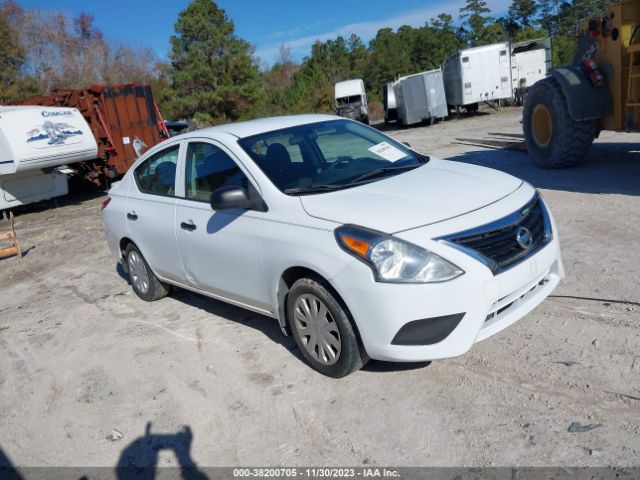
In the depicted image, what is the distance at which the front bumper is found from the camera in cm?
319

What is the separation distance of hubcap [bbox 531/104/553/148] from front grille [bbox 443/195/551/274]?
20.9 ft

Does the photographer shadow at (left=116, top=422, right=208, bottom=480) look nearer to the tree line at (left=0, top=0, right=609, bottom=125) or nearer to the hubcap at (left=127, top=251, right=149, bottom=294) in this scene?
the hubcap at (left=127, top=251, right=149, bottom=294)

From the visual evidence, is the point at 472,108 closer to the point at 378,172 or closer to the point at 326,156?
the point at 326,156

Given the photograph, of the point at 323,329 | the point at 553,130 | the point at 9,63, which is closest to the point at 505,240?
the point at 323,329

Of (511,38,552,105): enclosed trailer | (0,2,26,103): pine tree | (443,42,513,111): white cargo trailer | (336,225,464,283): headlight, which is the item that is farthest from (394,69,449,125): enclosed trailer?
(336,225,464,283): headlight

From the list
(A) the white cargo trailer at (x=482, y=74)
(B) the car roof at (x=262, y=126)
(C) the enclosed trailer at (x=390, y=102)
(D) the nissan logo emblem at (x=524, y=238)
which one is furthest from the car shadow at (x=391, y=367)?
(C) the enclosed trailer at (x=390, y=102)

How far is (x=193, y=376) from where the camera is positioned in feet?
13.9

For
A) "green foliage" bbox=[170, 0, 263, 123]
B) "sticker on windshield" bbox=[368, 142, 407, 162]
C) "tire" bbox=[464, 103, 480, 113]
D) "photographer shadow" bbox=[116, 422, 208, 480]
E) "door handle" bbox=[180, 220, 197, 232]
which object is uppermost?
"green foliage" bbox=[170, 0, 263, 123]

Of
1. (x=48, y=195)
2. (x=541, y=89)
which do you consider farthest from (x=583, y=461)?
(x=48, y=195)

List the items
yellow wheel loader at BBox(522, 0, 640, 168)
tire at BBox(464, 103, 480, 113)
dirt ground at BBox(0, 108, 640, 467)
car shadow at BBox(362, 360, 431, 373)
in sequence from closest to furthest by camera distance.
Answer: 1. dirt ground at BBox(0, 108, 640, 467)
2. car shadow at BBox(362, 360, 431, 373)
3. yellow wheel loader at BBox(522, 0, 640, 168)
4. tire at BBox(464, 103, 480, 113)

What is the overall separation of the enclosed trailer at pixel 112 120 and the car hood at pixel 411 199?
1196 cm

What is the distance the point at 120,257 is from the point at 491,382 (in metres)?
4.20

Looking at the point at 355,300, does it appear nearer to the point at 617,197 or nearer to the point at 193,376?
→ the point at 193,376

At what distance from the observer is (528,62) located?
90.2 feet
